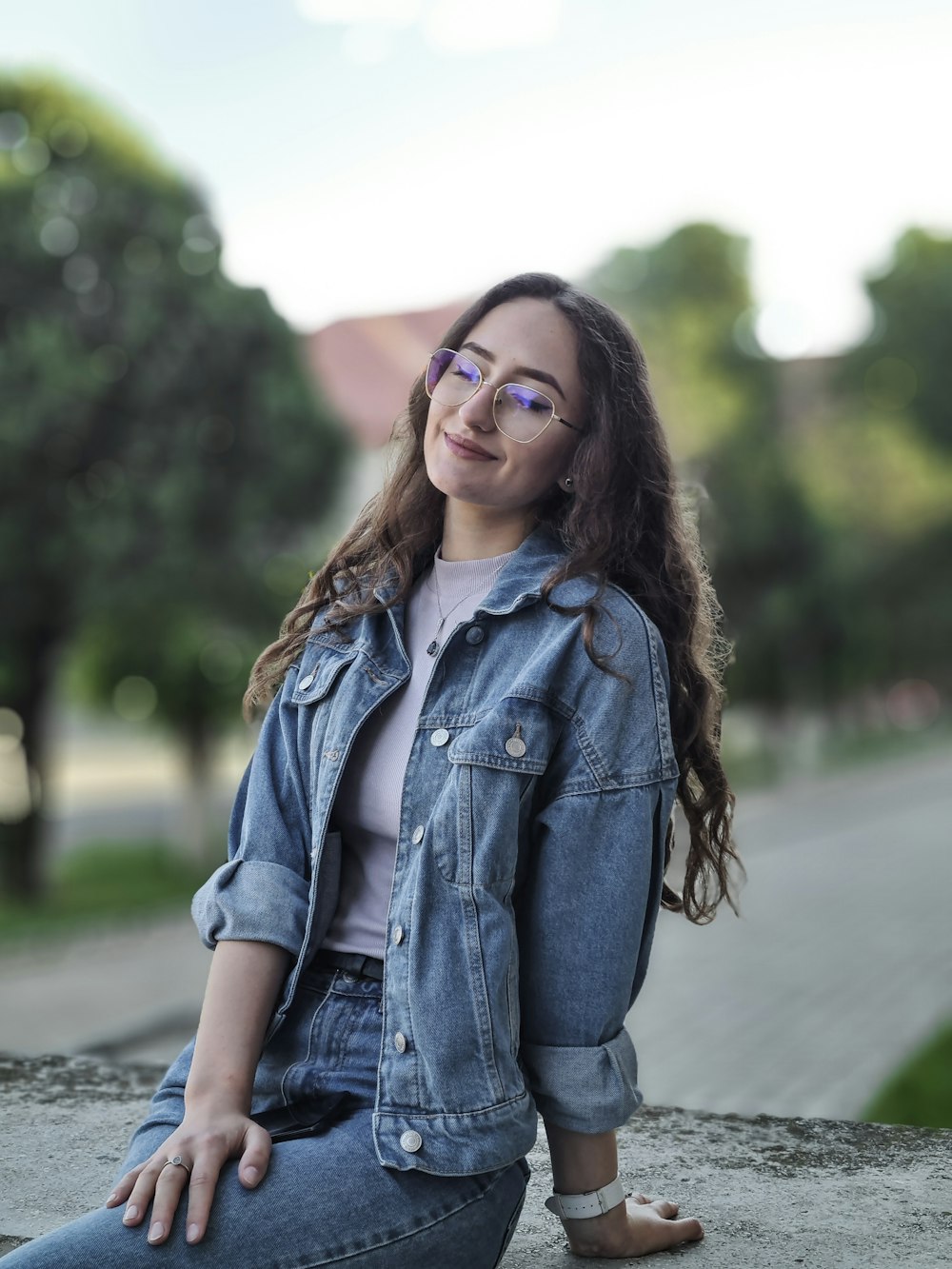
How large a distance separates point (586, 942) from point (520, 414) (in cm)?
82

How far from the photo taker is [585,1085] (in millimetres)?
2100

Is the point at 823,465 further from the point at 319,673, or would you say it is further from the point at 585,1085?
the point at 585,1085

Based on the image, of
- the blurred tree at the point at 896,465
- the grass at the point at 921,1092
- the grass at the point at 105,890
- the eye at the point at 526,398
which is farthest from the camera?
the blurred tree at the point at 896,465

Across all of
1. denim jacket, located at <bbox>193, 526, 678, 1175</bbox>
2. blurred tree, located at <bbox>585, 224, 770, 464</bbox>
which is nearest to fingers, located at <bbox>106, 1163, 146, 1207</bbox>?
denim jacket, located at <bbox>193, 526, 678, 1175</bbox>

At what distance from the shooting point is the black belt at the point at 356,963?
2.22 m

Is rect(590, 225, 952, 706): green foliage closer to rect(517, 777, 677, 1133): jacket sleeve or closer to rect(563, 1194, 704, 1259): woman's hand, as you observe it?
rect(563, 1194, 704, 1259): woman's hand

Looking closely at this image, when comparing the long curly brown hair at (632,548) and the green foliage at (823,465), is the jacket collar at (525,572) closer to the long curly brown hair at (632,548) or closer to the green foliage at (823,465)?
the long curly brown hair at (632,548)

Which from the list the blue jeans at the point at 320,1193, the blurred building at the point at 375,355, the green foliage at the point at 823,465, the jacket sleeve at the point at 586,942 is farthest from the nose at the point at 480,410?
the blurred building at the point at 375,355

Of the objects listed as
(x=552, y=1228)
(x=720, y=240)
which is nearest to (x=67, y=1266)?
(x=552, y=1228)

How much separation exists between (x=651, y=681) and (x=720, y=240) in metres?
33.7

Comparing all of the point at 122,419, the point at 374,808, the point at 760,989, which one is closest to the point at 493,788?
the point at 374,808

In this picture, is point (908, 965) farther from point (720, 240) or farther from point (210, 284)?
point (720, 240)

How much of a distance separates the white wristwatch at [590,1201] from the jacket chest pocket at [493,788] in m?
0.51

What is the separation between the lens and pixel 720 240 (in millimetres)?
34156
